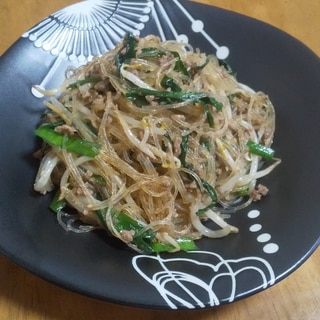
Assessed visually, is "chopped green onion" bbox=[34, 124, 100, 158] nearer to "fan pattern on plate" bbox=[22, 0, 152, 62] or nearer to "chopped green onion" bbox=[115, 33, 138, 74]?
"chopped green onion" bbox=[115, 33, 138, 74]

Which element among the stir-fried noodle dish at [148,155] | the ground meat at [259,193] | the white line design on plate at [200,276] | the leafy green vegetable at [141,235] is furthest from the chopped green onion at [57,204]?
the ground meat at [259,193]

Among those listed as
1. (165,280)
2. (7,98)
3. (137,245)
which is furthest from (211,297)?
(7,98)

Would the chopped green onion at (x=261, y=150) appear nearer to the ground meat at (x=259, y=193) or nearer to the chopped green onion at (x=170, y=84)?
the ground meat at (x=259, y=193)

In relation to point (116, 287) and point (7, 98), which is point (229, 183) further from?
point (7, 98)

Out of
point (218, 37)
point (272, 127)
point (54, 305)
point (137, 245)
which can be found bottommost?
point (54, 305)

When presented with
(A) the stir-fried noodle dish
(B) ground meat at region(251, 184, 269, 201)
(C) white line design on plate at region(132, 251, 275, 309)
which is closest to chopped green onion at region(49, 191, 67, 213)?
(A) the stir-fried noodle dish

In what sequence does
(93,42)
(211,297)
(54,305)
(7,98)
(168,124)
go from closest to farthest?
(211,297) < (54,305) < (168,124) < (7,98) < (93,42)
